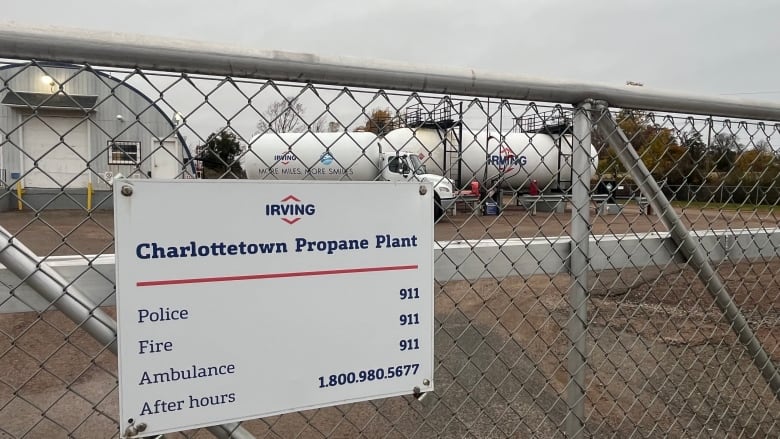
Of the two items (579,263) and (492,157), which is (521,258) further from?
(492,157)

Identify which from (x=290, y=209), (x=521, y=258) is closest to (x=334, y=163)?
(x=290, y=209)

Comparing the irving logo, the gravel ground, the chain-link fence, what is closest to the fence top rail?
the chain-link fence

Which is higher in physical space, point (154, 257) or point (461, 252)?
point (154, 257)

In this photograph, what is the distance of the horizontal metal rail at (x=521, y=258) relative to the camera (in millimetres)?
1248

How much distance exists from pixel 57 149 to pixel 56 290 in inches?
15.6

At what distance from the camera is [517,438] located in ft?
10.1

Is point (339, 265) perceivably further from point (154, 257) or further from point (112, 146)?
point (112, 146)

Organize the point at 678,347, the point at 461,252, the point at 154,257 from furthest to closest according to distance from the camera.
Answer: the point at 678,347 → the point at 461,252 → the point at 154,257

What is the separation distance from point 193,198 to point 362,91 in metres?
→ 0.52

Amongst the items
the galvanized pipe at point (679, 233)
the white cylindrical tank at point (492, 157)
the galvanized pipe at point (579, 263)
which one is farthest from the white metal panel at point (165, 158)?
the galvanized pipe at point (679, 233)

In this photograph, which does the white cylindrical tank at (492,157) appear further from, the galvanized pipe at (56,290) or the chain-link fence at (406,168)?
the galvanized pipe at (56,290)

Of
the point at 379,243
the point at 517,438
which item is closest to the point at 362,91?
the point at 379,243

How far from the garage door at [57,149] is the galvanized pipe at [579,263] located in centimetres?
143

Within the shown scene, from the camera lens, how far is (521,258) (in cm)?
172
